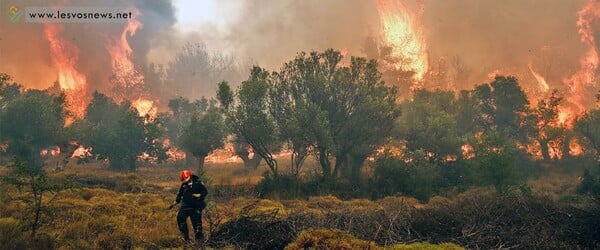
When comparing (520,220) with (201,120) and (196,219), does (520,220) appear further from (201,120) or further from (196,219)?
(201,120)

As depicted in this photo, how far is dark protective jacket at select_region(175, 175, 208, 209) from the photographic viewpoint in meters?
12.5

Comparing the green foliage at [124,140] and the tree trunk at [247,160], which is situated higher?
the green foliage at [124,140]

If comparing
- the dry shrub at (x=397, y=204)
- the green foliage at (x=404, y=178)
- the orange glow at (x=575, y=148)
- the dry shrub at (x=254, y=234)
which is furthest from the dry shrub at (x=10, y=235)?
the orange glow at (x=575, y=148)

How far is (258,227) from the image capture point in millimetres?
11289

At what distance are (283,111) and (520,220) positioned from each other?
993 inches

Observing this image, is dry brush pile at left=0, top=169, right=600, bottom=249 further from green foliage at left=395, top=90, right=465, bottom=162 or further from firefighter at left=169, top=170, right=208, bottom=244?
green foliage at left=395, top=90, right=465, bottom=162

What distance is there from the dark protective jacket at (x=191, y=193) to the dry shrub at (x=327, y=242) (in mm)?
5053

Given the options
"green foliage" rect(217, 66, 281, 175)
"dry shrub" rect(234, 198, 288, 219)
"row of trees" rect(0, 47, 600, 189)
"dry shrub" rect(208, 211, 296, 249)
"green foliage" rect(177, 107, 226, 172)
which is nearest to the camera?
"dry shrub" rect(208, 211, 296, 249)

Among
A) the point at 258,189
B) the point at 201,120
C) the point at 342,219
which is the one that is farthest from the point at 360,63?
the point at 342,219

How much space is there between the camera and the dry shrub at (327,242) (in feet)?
26.1

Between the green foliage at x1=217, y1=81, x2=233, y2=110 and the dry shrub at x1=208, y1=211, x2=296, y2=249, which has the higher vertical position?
the green foliage at x1=217, y1=81, x2=233, y2=110

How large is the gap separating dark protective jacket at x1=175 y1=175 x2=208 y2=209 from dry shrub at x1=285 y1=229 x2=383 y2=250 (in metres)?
5.05

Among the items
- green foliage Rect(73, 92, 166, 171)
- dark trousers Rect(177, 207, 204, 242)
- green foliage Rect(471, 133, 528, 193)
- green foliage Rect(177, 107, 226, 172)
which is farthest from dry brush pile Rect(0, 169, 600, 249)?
green foliage Rect(73, 92, 166, 171)

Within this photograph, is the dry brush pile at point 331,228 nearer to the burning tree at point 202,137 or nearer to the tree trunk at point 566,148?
the burning tree at point 202,137
